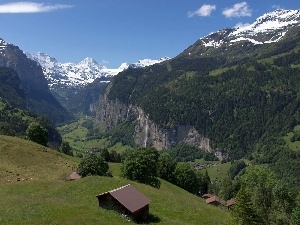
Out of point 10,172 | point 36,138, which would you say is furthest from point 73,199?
point 36,138

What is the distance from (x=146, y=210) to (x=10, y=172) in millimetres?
42965

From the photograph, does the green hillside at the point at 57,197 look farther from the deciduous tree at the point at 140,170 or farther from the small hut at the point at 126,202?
the deciduous tree at the point at 140,170

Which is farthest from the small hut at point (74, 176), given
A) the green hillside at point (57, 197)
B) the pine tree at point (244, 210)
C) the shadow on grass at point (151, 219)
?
the pine tree at point (244, 210)

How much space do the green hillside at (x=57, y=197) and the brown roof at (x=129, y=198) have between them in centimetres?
221

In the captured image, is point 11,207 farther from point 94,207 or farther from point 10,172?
point 10,172

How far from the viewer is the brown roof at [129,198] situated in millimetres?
58622

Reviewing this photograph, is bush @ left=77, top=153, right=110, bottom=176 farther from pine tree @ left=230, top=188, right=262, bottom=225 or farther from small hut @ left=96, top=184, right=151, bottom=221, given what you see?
pine tree @ left=230, top=188, right=262, bottom=225

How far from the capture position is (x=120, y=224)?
54.4 m

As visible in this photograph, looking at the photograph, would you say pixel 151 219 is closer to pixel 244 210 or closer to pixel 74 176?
pixel 244 210

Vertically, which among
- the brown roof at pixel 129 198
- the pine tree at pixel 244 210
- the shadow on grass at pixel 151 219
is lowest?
the shadow on grass at pixel 151 219

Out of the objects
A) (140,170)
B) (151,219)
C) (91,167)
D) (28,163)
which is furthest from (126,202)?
(28,163)

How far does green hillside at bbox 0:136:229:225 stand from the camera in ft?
179

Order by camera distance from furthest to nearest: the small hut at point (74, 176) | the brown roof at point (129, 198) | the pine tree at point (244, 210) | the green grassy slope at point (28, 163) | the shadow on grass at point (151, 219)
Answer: the small hut at point (74, 176)
the green grassy slope at point (28, 163)
the shadow on grass at point (151, 219)
the pine tree at point (244, 210)
the brown roof at point (129, 198)

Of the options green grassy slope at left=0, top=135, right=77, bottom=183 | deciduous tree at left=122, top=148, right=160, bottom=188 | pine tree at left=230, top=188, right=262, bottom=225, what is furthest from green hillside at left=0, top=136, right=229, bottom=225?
deciduous tree at left=122, top=148, right=160, bottom=188
